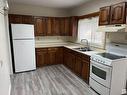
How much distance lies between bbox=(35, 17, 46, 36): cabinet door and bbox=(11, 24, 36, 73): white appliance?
560 millimetres

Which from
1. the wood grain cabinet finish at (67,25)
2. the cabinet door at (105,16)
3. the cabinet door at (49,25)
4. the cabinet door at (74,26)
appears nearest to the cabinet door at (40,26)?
the cabinet door at (49,25)

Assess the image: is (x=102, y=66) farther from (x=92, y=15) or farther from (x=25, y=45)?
(x=25, y=45)

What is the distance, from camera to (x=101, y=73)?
251 cm

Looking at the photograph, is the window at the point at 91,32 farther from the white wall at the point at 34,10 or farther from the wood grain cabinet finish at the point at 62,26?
the white wall at the point at 34,10

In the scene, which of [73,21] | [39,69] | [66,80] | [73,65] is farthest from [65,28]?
[66,80]

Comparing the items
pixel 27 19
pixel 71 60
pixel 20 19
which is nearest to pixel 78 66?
pixel 71 60

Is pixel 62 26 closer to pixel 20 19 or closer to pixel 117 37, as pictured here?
pixel 20 19

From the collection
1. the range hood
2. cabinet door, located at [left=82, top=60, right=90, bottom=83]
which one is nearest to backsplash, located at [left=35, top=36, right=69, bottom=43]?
cabinet door, located at [left=82, top=60, right=90, bottom=83]

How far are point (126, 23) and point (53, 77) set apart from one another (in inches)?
104

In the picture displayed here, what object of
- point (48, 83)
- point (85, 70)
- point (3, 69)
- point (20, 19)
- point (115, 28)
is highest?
point (20, 19)

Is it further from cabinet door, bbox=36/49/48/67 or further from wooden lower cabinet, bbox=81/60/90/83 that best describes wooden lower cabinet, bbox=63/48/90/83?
cabinet door, bbox=36/49/48/67

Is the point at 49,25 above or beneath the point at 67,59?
above

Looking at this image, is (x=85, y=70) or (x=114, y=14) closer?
(x=114, y=14)

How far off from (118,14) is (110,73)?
51.1 inches
